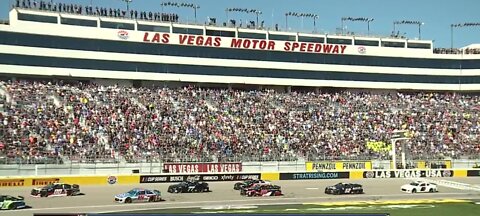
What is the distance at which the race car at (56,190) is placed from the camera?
42.6 meters

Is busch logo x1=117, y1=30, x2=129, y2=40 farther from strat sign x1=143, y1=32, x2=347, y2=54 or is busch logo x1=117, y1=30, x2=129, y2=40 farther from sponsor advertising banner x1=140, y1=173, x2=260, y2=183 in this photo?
sponsor advertising banner x1=140, y1=173, x2=260, y2=183

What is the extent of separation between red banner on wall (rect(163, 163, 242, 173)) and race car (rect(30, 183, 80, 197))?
10.9 metres

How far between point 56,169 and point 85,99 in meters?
14.0

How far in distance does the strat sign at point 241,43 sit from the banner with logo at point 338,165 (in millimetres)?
21187

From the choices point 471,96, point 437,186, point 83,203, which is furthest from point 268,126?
point 471,96

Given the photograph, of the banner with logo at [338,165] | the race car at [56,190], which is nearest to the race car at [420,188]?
the banner with logo at [338,165]

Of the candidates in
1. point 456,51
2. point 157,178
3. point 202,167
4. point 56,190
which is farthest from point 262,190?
point 456,51

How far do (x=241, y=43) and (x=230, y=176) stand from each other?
24797mm

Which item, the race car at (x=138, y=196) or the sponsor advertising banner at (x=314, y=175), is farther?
the sponsor advertising banner at (x=314, y=175)

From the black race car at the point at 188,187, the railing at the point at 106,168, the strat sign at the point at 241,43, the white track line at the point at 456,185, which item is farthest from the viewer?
the strat sign at the point at 241,43

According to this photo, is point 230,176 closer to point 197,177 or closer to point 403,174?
point 197,177

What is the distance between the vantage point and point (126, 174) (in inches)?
2012

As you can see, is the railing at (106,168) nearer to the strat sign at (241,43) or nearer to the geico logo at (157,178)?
the geico logo at (157,178)

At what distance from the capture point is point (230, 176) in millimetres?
55031
